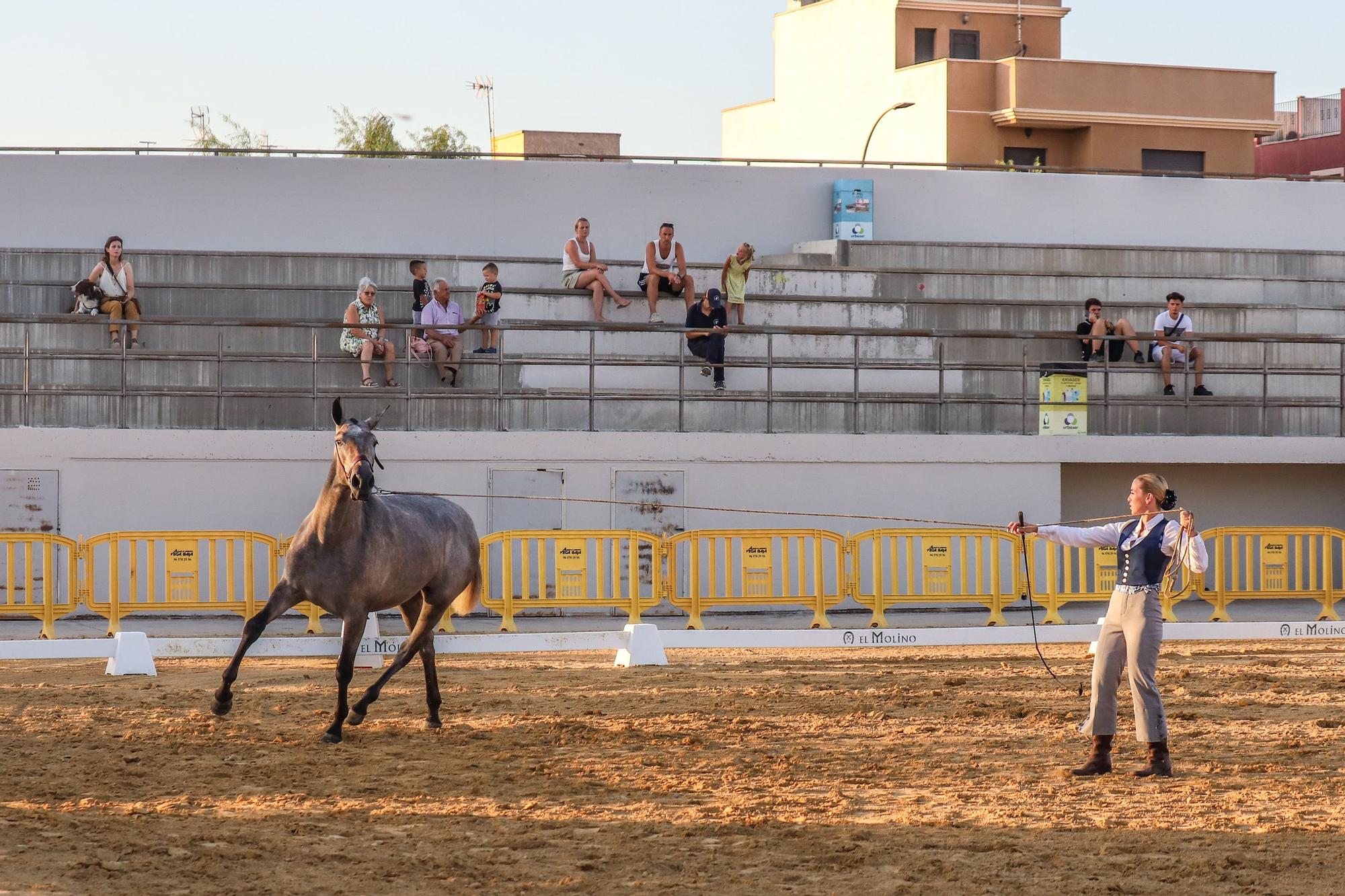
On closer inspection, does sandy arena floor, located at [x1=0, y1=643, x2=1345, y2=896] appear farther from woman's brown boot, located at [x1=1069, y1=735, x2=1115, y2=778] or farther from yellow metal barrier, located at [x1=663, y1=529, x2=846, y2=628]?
yellow metal barrier, located at [x1=663, y1=529, x2=846, y2=628]

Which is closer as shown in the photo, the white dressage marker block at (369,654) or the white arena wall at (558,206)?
the white dressage marker block at (369,654)

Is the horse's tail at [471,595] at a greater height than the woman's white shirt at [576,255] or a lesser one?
lesser

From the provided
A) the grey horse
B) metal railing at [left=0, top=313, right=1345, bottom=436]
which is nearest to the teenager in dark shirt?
metal railing at [left=0, top=313, right=1345, bottom=436]

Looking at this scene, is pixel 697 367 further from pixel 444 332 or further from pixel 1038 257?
pixel 1038 257

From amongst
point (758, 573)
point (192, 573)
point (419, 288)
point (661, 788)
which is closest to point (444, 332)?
point (419, 288)

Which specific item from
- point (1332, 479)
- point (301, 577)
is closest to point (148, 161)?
point (301, 577)

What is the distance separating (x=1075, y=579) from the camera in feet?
67.8

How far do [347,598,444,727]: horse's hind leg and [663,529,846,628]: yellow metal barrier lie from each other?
566 cm

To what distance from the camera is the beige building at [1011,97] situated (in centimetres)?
4169

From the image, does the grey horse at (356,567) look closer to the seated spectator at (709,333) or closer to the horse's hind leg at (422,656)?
the horse's hind leg at (422,656)

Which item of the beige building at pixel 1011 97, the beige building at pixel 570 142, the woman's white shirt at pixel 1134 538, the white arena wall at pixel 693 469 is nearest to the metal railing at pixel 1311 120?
the beige building at pixel 1011 97

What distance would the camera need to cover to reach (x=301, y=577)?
38.3 ft

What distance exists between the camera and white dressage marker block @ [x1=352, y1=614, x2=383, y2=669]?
50.1 ft

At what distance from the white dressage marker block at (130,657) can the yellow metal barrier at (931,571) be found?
7.57 meters
